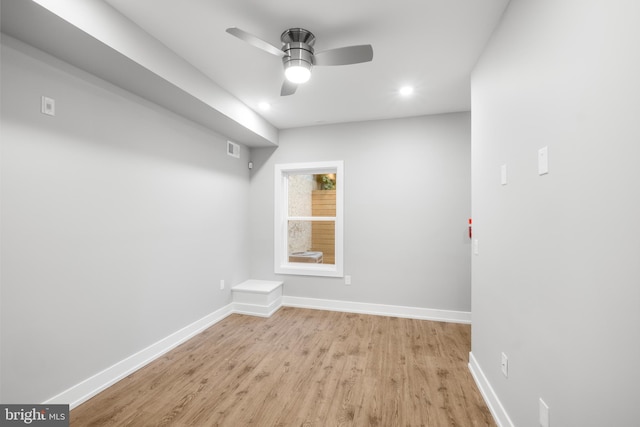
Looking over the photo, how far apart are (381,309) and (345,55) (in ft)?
10.1

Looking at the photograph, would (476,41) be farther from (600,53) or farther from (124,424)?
(124,424)

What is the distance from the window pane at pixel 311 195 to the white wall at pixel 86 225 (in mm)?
1579

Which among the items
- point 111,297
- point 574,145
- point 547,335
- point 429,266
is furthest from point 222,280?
point 574,145

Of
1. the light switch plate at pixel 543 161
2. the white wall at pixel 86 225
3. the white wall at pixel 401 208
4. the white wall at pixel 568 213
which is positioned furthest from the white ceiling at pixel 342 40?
the light switch plate at pixel 543 161

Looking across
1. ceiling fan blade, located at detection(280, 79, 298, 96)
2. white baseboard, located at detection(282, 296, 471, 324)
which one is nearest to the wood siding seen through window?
white baseboard, located at detection(282, 296, 471, 324)

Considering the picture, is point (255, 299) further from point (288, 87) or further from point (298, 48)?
point (298, 48)

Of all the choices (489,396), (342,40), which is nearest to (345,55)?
(342,40)

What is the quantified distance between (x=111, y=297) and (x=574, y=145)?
302 cm

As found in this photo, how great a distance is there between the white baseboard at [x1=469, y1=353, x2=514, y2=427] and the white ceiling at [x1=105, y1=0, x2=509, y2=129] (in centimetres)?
252

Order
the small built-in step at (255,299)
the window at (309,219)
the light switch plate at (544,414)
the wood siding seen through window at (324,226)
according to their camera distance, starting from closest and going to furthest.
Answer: the light switch plate at (544,414), the small built-in step at (255,299), the window at (309,219), the wood siding seen through window at (324,226)

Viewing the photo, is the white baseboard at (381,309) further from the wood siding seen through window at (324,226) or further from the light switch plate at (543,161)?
the light switch plate at (543,161)

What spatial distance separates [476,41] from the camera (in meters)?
2.10

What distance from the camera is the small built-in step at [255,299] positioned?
12.1 feet

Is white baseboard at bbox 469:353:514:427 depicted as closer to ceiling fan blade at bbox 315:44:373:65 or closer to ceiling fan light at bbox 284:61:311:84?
ceiling fan blade at bbox 315:44:373:65
